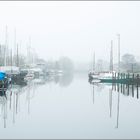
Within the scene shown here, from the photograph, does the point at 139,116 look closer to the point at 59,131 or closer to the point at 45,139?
the point at 59,131

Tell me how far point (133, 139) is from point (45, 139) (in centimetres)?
330

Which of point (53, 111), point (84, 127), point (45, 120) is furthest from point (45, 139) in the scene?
point (53, 111)

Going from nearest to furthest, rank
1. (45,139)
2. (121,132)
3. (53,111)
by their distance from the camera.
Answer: (45,139), (121,132), (53,111)

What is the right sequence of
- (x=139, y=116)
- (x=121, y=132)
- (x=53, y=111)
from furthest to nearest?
(x=53, y=111)
(x=139, y=116)
(x=121, y=132)

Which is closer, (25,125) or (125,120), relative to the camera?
(25,125)

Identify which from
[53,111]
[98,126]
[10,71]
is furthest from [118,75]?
[98,126]

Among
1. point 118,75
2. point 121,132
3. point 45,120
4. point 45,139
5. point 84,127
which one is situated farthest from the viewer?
point 118,75

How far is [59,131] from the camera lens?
566 inches

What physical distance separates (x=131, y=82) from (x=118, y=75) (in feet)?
15.1

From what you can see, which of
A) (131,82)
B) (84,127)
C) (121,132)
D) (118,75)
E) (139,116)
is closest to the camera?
(121,132)

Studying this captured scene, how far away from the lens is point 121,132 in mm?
14258

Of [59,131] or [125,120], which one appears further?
[125,120]

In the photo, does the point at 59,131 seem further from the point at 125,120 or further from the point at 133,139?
the point at 125,120

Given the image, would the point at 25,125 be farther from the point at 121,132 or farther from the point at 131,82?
the point at 131,82
